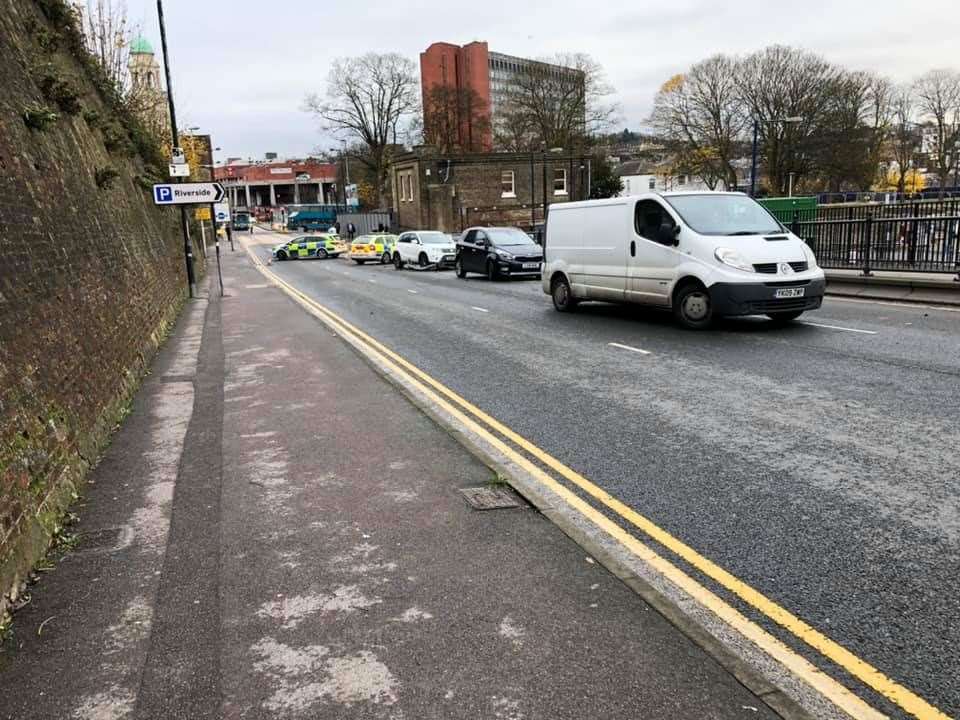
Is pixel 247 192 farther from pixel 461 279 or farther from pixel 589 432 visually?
pixel 589 432

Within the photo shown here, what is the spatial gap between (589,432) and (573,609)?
3.13 m

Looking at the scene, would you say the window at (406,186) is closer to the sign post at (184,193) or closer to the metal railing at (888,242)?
the sign post at (184,193)

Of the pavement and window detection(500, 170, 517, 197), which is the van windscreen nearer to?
the pavement

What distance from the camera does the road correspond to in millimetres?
3471

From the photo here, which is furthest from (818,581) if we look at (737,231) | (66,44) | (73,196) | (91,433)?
(66,44)

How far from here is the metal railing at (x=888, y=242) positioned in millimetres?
14688

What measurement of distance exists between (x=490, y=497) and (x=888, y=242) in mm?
14440

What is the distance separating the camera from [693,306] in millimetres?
11742

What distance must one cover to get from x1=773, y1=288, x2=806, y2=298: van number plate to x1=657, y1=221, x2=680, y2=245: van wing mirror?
5.50 feet

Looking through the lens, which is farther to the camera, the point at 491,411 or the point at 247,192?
the point at 247,192

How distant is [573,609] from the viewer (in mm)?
3453

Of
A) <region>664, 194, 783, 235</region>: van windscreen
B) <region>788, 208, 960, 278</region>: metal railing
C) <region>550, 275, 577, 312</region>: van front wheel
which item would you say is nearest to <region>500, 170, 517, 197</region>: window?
<region>788, 208, 960, 278</region>: metal railing

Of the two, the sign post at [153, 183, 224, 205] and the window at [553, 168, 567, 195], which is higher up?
the window at [553, 168, 567, 195]

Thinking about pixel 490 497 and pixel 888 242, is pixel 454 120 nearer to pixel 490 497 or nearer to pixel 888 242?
pixel 888 242
